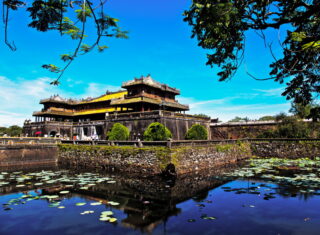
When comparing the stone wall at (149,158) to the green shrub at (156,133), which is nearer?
the stone wall at (149,158)

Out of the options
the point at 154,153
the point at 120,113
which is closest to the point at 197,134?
the point at 154,153

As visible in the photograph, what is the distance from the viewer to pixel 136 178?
1412 centimetres

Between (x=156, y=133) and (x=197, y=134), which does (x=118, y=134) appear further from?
(x=197, y=134)

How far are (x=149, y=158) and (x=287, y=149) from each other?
1707cm

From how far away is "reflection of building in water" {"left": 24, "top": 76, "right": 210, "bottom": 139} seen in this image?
25844 mm

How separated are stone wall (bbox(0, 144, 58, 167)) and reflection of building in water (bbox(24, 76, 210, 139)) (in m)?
7.64

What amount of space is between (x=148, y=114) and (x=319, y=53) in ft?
68.4

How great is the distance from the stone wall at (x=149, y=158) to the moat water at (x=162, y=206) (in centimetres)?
169

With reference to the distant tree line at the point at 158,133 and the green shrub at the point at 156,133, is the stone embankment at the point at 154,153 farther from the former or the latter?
the green shrub at the point at 156,133

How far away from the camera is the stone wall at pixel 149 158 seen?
1473 cm

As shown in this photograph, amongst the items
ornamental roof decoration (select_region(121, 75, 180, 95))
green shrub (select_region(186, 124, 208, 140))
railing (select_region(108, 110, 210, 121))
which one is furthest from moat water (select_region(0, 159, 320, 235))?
ornamental roof decoration (select_region(121, 75, 180, 95))

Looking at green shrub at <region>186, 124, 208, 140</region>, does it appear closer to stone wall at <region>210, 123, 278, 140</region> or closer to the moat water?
the moat water

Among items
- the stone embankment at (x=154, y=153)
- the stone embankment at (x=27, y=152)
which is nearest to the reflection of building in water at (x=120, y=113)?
the stone embankment at (x=154, y=153)

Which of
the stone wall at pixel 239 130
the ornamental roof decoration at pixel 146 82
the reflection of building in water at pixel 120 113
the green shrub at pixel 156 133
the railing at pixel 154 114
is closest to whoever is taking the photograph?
the green shrub at pixel 156 133
